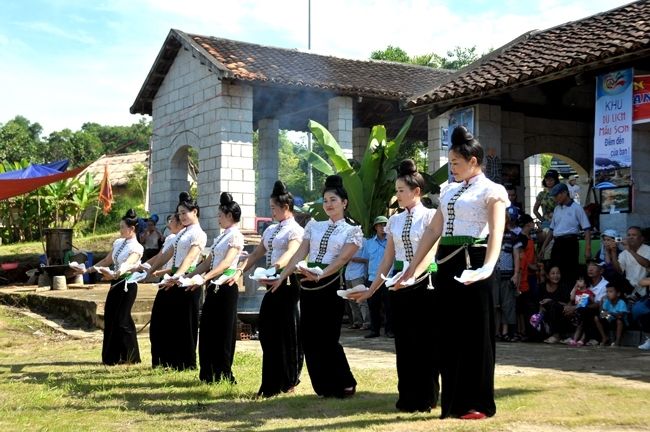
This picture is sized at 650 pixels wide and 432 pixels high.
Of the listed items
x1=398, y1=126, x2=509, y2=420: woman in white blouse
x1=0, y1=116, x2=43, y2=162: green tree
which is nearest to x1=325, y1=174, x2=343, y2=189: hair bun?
x1=398, y1=126, x2=509, y2=420: woman in white blouse

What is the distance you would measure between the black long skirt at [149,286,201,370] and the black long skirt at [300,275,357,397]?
7.22 ft

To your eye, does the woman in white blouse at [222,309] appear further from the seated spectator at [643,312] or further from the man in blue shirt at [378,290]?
the seated spectator at [643,312]

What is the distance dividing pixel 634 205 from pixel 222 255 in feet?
21.7

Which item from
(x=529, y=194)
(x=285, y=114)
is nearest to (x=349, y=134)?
(x=285, y=114)

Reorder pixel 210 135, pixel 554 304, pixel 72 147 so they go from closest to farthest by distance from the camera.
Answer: pixel 554 304
pixel 210 135
pixel 72 147

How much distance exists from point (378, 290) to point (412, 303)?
6.69 metres

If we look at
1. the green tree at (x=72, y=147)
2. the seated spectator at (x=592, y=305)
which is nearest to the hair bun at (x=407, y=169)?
the seated spectator at (x=592, y=305)

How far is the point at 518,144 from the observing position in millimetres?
15633

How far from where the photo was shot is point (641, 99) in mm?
11648

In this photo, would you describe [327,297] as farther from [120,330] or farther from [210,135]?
[210,135]

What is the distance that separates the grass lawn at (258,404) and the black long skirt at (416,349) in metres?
0.15

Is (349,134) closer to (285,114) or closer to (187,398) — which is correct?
(285,114)

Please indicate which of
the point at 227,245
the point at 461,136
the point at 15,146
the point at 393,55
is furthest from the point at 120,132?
the point at 461,136

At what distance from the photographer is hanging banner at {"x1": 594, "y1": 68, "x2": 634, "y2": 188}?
38.7ft
